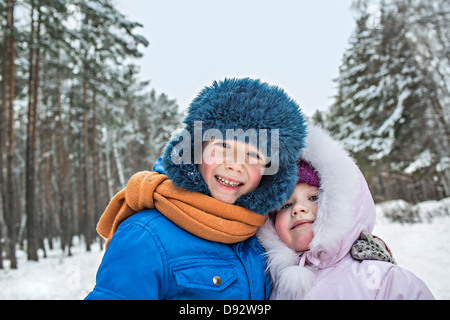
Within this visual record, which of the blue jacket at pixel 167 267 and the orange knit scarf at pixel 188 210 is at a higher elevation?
the orange knit scarf at pixel 188 210

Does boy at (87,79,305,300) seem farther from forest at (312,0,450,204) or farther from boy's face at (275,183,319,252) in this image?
forest at (312,0,450,204)

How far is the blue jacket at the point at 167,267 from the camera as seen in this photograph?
4.25 feet

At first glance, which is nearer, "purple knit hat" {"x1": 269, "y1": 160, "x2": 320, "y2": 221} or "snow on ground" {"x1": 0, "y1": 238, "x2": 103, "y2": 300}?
"purple knit hat" {"x1": 269, "y1": 160, "x2": 320, "y2": 221}

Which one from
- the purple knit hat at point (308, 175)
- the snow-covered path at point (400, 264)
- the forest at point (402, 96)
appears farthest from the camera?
the forest at point (402, 96)

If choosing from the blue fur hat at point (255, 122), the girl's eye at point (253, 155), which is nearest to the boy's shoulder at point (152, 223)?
the blue fur hat at point (255, 122)

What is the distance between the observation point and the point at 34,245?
12727 mm

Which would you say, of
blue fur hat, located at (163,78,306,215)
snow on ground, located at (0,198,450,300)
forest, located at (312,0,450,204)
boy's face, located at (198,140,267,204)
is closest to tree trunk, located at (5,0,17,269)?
snow on ground, located at (0,198,450,300)

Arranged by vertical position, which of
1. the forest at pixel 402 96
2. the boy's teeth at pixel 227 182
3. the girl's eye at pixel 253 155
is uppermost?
the forest at pixel 402 96

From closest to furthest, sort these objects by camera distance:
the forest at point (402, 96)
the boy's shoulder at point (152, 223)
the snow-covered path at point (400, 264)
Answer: the boy's shoulder at point (152, 223), the snow-covered path at point (400, 264), the forest at point (402, 96)

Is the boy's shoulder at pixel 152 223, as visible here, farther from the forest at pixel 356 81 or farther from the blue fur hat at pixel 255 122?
the forest at pixel 356 81

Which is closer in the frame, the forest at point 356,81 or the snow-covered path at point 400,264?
the snow-covered path at point 400,264

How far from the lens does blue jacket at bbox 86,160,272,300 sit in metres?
1.29

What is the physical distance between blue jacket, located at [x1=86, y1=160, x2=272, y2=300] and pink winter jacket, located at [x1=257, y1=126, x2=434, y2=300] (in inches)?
9.3
